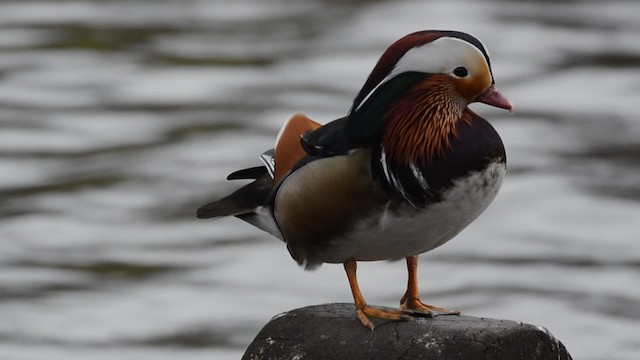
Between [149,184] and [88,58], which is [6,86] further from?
[149,184]

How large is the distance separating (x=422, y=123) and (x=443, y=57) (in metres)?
0.25

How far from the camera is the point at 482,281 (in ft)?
37.4

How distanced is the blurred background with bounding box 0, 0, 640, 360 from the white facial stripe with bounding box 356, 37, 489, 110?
454cm

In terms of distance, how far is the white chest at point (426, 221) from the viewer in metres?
5.80

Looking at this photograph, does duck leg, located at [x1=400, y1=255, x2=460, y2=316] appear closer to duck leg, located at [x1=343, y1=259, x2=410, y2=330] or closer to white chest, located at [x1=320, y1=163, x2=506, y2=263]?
duck leg, located at [x1=343, y1=259, x2=410, y2=330]

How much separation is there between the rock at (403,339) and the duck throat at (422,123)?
744 millimetres

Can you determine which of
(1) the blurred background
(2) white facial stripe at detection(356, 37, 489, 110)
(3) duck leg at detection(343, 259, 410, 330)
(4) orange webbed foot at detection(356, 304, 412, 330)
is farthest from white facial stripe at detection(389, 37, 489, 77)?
(1) the blurred background

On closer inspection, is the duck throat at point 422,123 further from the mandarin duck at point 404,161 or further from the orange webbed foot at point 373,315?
the orange webbed foot at point 373,315

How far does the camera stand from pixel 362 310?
248 inches

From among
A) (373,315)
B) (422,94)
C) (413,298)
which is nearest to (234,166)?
(413,298)

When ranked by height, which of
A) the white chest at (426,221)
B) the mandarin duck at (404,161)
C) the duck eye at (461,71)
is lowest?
the white chest at (426,221)

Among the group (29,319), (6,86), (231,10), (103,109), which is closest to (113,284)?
(29,319)

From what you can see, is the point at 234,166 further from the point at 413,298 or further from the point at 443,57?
the point at 443,57

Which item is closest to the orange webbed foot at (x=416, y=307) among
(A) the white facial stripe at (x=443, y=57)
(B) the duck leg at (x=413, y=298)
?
(B) the duck leg at (x=413, y=298)
